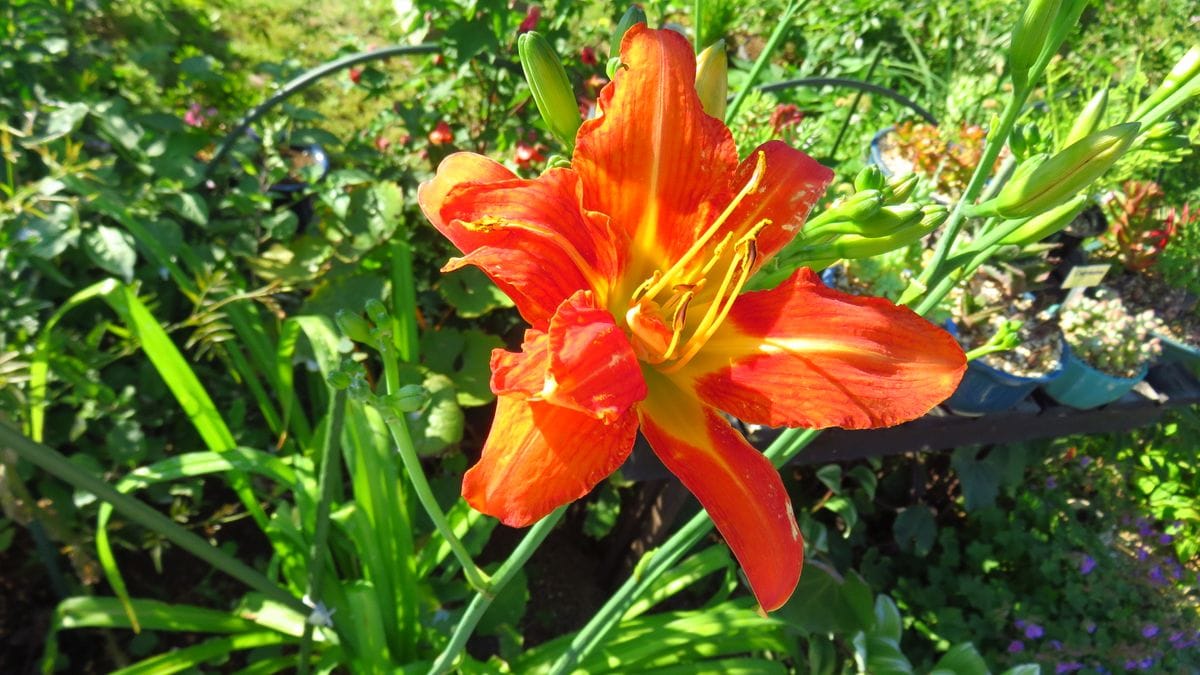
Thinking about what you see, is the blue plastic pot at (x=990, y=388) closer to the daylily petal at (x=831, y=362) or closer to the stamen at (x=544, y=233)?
the daylily petal at (x=831, y=362)

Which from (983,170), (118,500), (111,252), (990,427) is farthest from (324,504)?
(990,427)

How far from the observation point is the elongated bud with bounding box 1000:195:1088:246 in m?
0.65

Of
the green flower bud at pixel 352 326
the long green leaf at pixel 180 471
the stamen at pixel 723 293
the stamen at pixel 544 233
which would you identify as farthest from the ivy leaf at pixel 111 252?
the stamen at pixel 723 293

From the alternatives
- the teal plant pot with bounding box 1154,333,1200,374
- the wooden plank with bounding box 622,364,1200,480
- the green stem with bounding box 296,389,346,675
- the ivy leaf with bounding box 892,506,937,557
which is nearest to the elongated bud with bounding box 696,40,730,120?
the green stem with bounding box 296,389,346,675

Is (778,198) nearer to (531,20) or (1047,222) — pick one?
(1047,222)

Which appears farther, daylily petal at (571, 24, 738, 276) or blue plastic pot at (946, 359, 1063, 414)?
blue plastic pot at (946, 359, 1063, 414)

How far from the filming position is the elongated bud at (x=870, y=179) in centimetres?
62

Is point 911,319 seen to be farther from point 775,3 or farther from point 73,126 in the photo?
point 775,3

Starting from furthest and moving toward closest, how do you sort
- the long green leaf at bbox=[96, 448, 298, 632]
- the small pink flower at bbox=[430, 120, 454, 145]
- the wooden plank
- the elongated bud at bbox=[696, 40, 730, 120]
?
the small pink flower at bbox=[430, 120, 454, 145], the wooden plank, the long green leaf at bbox=[96, 448, 298, 632], the elongated bud at bbox=[696, 40, 730, 120]

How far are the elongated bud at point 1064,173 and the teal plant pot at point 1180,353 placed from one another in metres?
1.54

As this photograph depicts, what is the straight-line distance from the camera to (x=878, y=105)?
259 cm

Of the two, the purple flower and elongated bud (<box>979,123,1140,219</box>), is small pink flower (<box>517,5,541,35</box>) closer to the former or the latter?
elongated bud (<box>979,123,1140,219</box>)

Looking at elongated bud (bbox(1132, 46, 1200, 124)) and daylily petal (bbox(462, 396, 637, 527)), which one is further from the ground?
elongated bud (bbox(1132, 46, 1200, 124))

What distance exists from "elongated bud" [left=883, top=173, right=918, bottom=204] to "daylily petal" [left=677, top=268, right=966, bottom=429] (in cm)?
9
